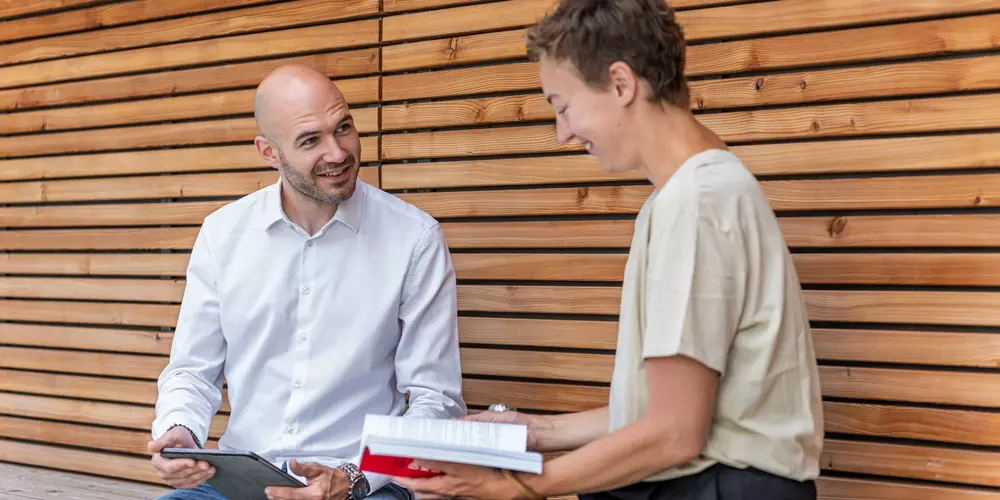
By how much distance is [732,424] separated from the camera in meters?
1.82

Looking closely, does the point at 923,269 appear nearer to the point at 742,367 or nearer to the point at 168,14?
the point at 742,367

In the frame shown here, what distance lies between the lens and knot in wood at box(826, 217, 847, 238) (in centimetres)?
287

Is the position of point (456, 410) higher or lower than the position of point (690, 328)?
lower

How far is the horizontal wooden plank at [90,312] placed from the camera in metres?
4.32

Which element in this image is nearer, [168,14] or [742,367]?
[742,367]

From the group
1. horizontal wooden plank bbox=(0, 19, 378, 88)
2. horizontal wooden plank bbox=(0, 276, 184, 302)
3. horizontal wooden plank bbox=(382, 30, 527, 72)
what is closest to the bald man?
horizontal wooden plank bbox=(382, 30, 527, 72)

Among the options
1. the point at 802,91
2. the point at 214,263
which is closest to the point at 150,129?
the point at 214,263

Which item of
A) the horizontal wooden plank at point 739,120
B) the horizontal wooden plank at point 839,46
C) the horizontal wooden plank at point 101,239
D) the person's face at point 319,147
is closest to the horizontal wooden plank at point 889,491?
the horizontal wooden plank at point 739,120

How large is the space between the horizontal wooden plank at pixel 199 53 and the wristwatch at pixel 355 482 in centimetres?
179

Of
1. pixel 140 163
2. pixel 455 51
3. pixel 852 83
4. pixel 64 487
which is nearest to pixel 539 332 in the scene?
pixel 455 51

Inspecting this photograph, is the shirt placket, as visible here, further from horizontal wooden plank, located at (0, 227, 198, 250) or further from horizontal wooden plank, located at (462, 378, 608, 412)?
horizontal wooden plank, located at (0, 227, 198, 250)

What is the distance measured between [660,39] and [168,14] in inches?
121

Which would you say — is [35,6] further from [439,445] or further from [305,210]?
[439,445]

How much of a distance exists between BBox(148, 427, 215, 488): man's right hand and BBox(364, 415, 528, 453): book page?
0.76 metres
